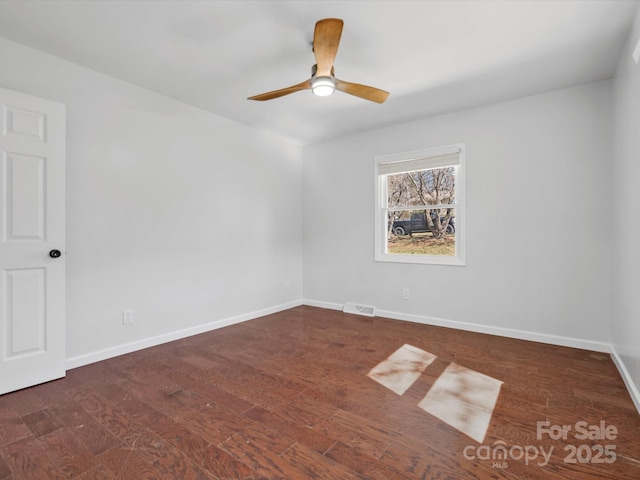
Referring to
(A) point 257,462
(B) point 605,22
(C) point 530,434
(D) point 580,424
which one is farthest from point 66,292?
(B) point 605,22

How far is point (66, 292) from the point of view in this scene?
2.59 metres

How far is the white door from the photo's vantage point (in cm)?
222

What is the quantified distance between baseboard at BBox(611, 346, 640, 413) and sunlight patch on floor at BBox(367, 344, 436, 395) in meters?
1.26

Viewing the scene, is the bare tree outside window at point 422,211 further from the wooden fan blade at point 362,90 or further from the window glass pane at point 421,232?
the wooden fan blade at point 362,90

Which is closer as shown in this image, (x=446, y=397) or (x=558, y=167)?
(x=446, y=397)

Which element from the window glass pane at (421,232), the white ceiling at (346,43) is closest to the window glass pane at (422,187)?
the window glass pane at (421,232)

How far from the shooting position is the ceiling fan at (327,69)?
192 centimetres

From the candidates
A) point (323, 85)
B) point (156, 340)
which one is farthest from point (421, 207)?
point (156, 340)

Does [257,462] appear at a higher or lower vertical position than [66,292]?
lower

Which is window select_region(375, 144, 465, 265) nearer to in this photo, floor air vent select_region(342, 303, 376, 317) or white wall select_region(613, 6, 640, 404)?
floor air vent select_region(342, 303, 376, 317)

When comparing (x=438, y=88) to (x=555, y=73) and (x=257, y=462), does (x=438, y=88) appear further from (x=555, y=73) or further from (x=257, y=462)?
(x=257, y=462)

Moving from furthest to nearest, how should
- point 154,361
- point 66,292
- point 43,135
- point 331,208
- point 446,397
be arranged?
point 331,208
point 154,361
point 66,292
point 43,135
point 446,397

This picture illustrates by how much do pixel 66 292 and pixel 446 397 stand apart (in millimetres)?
2981

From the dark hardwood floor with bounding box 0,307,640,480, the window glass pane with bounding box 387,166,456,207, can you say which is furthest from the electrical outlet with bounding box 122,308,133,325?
the window glass pane with bounding box 387,166,456,207
